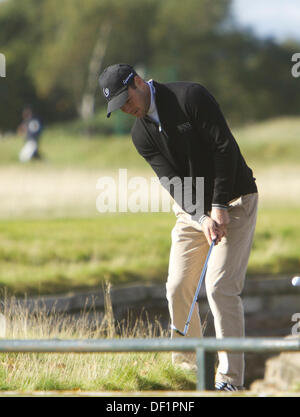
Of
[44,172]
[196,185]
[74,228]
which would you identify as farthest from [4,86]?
[196,185]

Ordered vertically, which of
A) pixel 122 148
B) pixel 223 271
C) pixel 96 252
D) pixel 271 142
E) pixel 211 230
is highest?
pixel 271 142

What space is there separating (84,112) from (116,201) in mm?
25265

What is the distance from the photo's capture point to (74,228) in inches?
523

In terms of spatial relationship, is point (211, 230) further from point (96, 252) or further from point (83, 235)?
point (83, 235)

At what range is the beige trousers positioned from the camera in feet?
15.2

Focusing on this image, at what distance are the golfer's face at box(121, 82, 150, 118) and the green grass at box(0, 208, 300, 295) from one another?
5124mm

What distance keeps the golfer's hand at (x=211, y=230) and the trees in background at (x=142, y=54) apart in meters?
36.9

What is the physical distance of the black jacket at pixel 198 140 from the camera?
4.49 meters

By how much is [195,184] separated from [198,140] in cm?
30

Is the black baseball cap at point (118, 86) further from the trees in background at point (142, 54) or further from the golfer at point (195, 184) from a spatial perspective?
the trees in background at point (142, 54)

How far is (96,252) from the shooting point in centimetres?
1139
